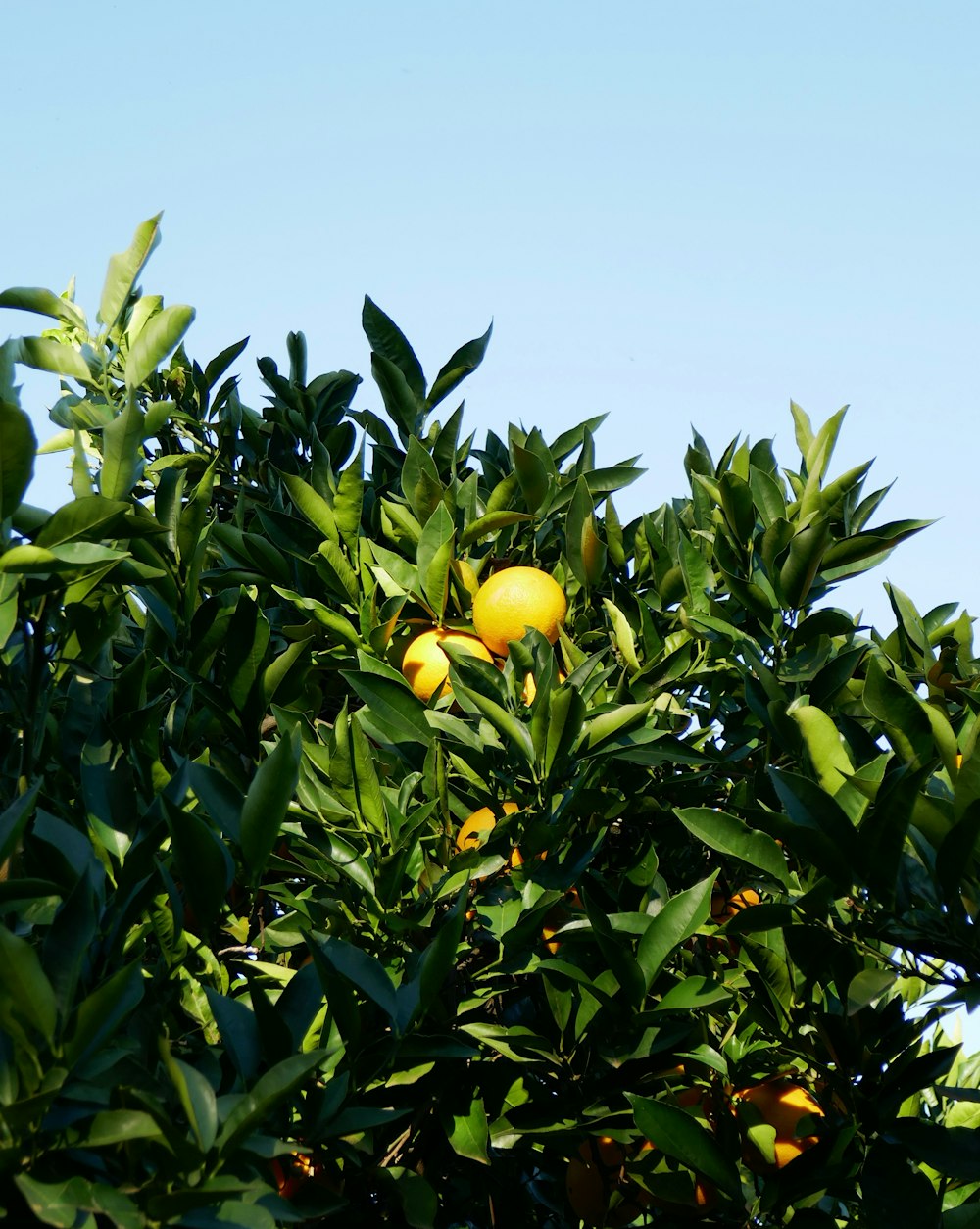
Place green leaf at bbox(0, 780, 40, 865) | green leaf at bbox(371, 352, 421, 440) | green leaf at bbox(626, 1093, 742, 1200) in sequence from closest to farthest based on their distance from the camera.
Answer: green leaf at bbox(0, 780, 40, 865) < green leaf at bbox(626, 1093, 742, 1200) < green leaf at bbox(371, 352, 421, 440)

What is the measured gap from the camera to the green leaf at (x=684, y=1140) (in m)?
1.53

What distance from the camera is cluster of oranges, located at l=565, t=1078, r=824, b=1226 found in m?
1.81

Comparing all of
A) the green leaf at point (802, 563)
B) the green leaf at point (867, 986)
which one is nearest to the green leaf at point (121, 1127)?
the green leaf at point (867, 986)

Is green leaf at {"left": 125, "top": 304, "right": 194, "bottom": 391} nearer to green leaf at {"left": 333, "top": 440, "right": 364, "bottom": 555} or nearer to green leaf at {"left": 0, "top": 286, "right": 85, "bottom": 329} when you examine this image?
green leaf at {"left": 0, "top": 286, "right": 85, "bottom": 329}

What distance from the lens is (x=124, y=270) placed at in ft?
6.83

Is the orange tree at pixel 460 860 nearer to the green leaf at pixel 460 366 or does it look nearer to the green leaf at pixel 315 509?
the green leaf at pixel 315 509

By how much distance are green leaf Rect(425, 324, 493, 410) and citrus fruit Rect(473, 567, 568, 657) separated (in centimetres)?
60

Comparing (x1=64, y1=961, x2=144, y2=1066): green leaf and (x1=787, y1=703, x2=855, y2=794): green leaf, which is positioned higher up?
(x1=787, y1=703, x2=855, y2=794): green leaf

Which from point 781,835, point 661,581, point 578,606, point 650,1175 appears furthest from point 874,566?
point 650,1175

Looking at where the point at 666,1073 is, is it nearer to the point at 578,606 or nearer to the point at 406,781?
the point at 406,781

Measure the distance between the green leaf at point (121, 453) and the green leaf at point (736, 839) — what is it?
2.66 ft

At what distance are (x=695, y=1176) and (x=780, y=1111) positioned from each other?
0.20 m

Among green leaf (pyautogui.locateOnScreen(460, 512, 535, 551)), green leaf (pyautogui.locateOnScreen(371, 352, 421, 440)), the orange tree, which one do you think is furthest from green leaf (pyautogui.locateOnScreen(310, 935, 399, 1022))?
green leaf (pyautogui.locateOnScreen(371, 352, 421, 440))

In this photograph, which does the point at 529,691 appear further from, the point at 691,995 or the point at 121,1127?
the point at 121,1127
